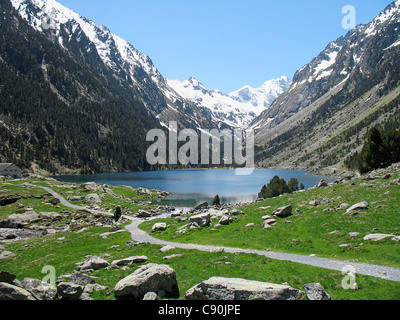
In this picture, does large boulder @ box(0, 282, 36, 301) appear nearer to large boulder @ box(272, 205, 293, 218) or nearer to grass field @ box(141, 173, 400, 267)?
grass field @ box(141, 173, 400, 267)

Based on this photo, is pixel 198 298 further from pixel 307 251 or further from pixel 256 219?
pixel 256 219

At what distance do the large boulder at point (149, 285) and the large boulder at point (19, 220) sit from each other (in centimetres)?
4613

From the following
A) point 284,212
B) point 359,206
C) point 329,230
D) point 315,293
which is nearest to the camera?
point 315,293

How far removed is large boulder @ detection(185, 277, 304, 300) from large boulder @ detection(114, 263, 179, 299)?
180cm

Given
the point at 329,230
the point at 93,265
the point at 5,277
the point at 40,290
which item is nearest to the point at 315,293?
the point at 40,290

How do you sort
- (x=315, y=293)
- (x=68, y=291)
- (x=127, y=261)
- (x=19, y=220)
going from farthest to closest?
(x=19, y=220)
(x=127, y=261)
(x=68, y=291)
(x=315, y=293)

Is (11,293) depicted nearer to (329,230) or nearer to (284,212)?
(329,230)

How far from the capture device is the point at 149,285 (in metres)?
14.9

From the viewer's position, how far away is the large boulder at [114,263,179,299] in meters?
14.6

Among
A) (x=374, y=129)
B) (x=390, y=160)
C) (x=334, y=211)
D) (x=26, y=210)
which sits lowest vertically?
(x=26, y=210)

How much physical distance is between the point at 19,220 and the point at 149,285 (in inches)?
1907
